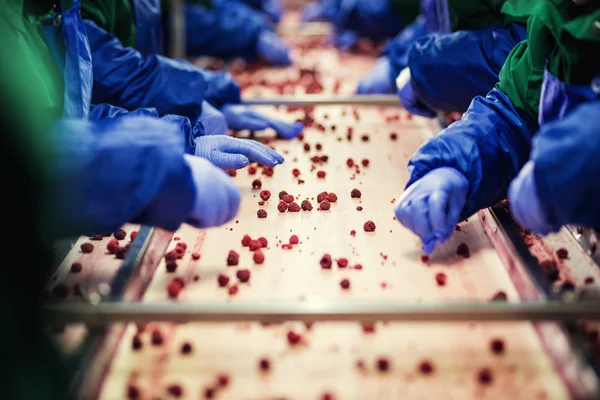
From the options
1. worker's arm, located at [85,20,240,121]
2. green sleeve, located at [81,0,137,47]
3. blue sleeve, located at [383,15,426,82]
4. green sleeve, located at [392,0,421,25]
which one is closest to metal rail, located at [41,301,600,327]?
worker's arm, located at [85,20,240,121]

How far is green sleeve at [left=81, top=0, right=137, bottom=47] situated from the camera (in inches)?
44.5

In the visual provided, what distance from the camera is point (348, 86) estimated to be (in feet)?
5.99

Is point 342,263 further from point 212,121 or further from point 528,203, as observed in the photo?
point 212,121

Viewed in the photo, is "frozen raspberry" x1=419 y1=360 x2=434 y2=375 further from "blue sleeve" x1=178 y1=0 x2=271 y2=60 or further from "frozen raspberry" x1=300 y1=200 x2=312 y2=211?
"blue sleeve" x1=178 y1=0 x2=271 y2=60

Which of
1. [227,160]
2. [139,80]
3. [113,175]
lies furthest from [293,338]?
[139,80]

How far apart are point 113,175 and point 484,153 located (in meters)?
0.54

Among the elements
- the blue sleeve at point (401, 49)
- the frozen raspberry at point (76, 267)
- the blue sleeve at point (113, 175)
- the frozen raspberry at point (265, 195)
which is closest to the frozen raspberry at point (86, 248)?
the frozen raspberry at point (76, 267)

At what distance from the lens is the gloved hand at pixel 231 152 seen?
1055mm

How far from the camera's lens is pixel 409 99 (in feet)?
4.37

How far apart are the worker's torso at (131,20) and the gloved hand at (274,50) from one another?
0.65 meters

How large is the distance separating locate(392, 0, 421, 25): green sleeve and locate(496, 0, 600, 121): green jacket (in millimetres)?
1302

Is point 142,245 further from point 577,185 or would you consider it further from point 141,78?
point 577,185

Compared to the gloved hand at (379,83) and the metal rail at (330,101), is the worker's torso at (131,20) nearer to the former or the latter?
the metal rail at (330,101)

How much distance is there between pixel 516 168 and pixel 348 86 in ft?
3.16
